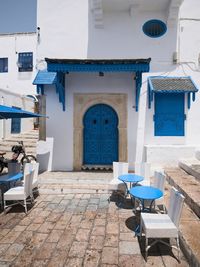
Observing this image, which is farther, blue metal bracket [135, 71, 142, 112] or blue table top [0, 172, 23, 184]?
blue metal bracket [135, 71, 142, 112]

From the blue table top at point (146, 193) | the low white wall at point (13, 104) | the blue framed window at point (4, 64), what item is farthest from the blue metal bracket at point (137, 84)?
the blue framed window at point (4, 64)

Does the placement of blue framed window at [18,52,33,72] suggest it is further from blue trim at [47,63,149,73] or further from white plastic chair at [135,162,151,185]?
white plastic chair at [135,162,151,185]

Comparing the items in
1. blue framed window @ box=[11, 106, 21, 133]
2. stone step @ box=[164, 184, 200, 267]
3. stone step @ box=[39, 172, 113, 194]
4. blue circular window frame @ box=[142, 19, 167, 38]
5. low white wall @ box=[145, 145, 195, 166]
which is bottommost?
stone step @ box=[164, 184, 200, 267]

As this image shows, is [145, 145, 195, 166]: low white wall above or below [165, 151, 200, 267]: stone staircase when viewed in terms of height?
above

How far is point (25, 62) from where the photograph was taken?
828 inches

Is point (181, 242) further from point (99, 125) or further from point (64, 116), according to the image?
point (64, 116)

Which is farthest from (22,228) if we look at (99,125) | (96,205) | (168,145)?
(168,145)

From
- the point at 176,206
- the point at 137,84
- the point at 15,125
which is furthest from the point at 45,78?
the point at 15,125

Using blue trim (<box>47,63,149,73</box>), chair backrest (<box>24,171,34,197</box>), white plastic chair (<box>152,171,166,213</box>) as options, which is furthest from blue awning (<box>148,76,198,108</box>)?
chair backrest (<box>24,171,34,197</box>)

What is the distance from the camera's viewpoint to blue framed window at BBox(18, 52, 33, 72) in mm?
20906

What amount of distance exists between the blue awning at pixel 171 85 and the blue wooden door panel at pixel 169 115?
0.42 m

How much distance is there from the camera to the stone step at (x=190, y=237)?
3640 mm

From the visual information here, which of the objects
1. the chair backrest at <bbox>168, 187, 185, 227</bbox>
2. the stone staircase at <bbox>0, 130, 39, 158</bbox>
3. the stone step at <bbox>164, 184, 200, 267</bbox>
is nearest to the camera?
the stone step at <bbox>164, 184, 200, 267</bbox>

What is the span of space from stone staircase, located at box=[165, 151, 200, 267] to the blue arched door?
97.8 inches
